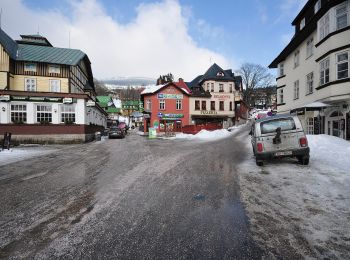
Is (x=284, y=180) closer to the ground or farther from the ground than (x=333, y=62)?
closer to the ground

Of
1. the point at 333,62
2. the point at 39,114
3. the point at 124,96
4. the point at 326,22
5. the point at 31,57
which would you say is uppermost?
the point at 124,96

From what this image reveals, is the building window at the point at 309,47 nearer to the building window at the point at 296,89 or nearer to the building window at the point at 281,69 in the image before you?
the building window at the point at 296,89

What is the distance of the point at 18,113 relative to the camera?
2188 cm

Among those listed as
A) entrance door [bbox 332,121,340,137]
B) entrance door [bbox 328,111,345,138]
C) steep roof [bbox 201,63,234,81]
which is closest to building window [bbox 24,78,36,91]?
steep roof [bbox 201,63,234,81]

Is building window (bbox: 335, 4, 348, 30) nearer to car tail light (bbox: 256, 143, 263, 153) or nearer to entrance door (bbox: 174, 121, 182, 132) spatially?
car tail light (bbox: 256, 143, 263, 153)

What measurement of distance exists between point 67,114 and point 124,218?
21423 mm

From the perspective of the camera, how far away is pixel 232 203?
4.97 meters

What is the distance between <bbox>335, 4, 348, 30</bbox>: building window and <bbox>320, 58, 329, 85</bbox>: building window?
2.14m

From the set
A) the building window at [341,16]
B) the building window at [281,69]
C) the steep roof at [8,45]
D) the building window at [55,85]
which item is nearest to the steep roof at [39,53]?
the steep roof at [8,45]

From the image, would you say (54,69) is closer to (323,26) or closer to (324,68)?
(323,26)

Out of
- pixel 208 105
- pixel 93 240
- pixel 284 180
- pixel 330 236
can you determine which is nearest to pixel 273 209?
pixel 330 236

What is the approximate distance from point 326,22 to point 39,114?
24457 mm

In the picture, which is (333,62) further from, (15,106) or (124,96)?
(124,96)

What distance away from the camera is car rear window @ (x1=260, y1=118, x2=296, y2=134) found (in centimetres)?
861
